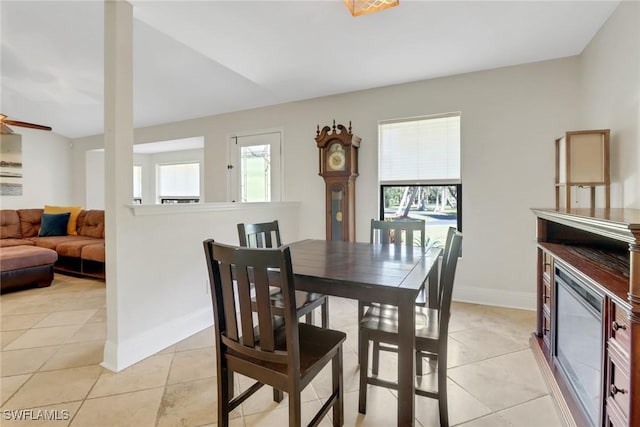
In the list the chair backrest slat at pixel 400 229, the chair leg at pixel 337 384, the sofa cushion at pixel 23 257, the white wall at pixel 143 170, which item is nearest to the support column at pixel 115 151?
the chair leg at pixel 337 384

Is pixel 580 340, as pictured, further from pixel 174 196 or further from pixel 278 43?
pixel 174 196

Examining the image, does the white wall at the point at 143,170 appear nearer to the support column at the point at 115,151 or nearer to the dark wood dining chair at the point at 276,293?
the support column at the point at 115,151

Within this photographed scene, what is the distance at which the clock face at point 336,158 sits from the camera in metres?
3.55

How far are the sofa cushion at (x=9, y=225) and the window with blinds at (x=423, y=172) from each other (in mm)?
5842

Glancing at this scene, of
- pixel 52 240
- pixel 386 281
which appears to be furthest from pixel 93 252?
pixel 386 281

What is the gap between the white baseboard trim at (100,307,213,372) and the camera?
206cm

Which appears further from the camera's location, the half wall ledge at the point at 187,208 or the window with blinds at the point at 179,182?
the window with blinds at the point at 179,182

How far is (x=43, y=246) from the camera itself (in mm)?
4527

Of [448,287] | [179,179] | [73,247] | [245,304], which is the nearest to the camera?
[245,304]

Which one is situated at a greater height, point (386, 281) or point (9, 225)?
point (9, 225)

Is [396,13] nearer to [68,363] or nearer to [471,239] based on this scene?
[471,239]

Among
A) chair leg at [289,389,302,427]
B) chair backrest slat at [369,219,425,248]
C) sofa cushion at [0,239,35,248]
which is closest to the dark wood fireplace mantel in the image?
chair backrest slat at [369,219,425,248]

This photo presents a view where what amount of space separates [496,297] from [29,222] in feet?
23.3

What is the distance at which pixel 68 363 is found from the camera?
2.12 m
